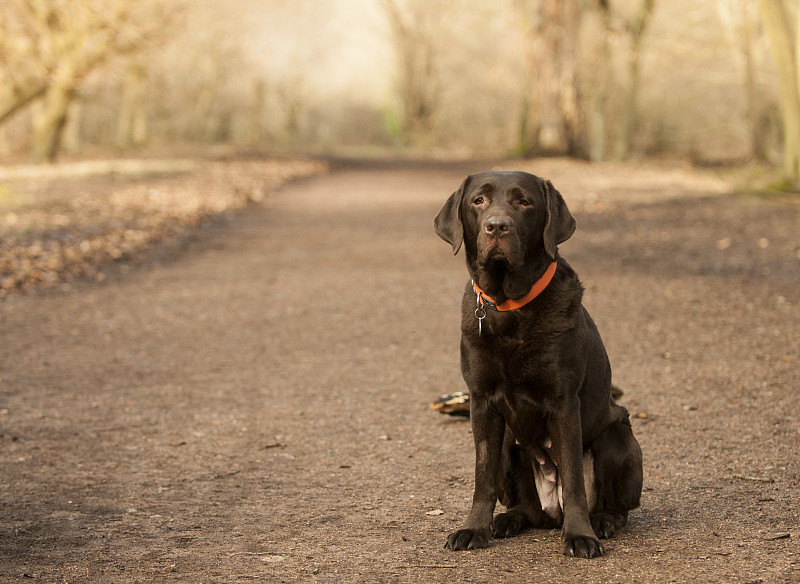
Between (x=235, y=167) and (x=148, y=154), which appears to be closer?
(x=235, y=167)

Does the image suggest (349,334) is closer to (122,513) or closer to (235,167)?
(122,513)

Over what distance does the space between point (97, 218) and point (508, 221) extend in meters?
13.1

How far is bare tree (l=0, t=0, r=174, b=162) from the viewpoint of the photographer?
24.4 meters

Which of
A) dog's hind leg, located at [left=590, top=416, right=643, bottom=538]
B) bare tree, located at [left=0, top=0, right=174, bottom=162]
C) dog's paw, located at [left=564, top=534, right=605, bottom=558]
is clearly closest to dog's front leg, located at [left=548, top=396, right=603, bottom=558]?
dog's paw, located at [left=564, top=534, right=605, bottom=558]

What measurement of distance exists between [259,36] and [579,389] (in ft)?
164

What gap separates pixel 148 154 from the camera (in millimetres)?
34625

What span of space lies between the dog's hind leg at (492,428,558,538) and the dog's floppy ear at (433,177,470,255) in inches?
34.3

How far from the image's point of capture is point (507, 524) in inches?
165

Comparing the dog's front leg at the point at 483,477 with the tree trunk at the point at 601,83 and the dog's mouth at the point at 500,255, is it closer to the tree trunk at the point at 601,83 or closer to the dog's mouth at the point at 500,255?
the dog's mouth at the point at 500,255

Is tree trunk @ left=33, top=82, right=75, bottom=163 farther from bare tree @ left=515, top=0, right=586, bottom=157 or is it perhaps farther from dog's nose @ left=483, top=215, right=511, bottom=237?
dog's nose @ left=483, top=215, right=511, bottom=237

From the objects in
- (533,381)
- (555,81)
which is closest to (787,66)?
(555,81)

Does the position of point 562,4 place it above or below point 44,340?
above

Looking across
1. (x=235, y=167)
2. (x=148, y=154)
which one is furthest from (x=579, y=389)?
(x=148, y=154)

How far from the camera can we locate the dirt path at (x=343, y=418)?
13.1 feet
